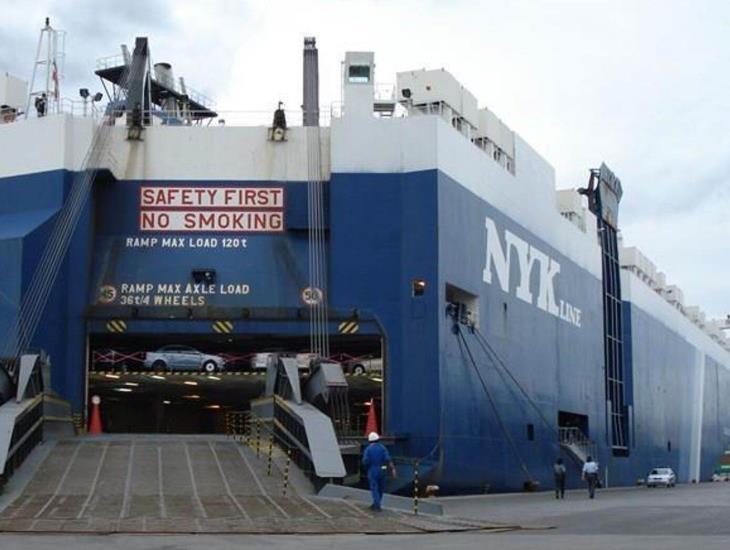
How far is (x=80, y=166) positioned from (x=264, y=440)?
10997 mm

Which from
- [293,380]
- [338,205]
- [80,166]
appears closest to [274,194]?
[338,205]

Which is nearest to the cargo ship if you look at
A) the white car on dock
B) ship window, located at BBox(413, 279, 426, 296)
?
ship window, located at BBox(413, 279, 426, 296)

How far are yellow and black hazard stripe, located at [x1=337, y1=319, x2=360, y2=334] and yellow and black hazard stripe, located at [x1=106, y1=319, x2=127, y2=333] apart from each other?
6.10m

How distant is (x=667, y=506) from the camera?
26.2 metres

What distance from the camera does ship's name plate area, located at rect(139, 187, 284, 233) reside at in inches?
1314

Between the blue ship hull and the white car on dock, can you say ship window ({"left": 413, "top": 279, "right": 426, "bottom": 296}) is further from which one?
the white car on dock

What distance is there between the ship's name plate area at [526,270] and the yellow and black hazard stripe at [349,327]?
5.90 meters

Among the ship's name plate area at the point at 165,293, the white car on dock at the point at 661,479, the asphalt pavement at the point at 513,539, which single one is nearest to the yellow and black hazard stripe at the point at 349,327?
the ship's name plate area at the point at 165,293

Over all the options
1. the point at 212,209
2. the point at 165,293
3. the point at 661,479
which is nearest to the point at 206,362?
the point at 165,293

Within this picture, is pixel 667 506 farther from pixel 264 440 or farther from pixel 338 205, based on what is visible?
pixel 338 205

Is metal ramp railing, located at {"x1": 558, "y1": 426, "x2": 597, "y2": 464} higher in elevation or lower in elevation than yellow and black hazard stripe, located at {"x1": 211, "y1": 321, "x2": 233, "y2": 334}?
lower

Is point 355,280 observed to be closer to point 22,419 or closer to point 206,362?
point 206,362

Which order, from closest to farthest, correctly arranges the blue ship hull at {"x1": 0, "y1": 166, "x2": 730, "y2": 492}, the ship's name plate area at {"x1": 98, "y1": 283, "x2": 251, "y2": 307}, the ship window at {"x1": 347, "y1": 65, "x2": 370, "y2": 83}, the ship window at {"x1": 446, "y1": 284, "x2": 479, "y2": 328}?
the blue ship hull at {"x1": 0, "y1": 166, "x2": 730, "y2": 492}
the ship's name plate area at {"x1": 98, "y1": 283, "x2": 251, "y2": 307}
the ship window at {"x1": 446, "y1": 284, "x2": 479, "y2": 328}
the ship window at {"x1": 347, "y1": 65, "x2": 370, "y2": 83}

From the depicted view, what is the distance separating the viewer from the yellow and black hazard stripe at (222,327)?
3253 centimetres
